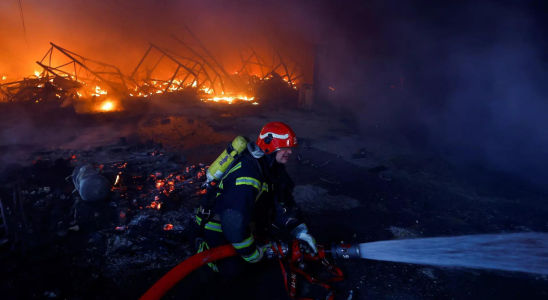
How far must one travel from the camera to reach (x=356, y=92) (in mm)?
14258

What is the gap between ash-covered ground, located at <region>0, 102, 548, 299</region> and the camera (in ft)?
10.9

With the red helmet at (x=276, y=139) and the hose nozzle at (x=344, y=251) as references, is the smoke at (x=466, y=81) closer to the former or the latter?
the hose nozzle at (x=344, y=251)

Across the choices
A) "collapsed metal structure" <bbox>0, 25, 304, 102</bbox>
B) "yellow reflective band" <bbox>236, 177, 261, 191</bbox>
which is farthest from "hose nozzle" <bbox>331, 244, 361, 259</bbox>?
"collapsed metal structure" <bbox>0, 25, 304, 102</bbox>

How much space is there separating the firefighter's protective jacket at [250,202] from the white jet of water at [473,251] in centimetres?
111

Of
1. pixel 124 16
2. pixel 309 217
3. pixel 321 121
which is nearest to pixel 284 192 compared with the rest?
pixel 309 217

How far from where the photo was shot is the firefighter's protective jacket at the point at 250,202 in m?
2.68

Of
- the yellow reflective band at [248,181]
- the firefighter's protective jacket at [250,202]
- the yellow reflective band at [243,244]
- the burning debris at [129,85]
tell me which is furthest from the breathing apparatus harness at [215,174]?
the burning debris at [129,85]

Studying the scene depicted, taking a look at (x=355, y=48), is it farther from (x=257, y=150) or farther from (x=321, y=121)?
(x=257, y=150)

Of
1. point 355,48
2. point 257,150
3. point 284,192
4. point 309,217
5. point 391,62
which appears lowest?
point 309,217

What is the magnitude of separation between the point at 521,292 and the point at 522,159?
614cm

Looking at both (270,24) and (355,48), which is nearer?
(355,48)

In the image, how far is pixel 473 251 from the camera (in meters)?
3.88

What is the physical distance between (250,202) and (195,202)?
2856mm

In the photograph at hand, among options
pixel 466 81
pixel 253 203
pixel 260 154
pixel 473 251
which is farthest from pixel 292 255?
pixel 466 81
